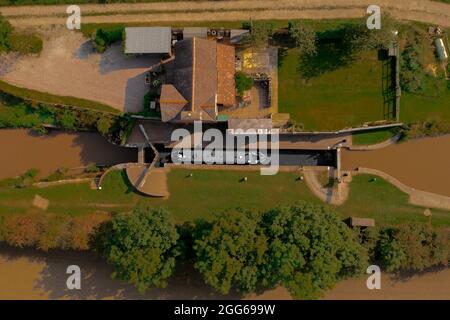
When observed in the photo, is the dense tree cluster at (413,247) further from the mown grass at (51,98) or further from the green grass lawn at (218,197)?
the mown grass at (51,98)

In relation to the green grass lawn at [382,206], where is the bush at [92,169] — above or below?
above

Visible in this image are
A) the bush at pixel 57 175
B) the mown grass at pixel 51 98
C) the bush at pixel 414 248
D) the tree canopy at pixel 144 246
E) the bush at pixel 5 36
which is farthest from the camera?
the bush at pixel 57 175

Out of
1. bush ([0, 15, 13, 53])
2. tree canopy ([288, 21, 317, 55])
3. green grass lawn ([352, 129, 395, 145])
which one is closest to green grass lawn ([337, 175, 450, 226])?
green grass lawn ([352, 129, 395, 145])

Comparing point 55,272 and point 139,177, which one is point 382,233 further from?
point 55,272

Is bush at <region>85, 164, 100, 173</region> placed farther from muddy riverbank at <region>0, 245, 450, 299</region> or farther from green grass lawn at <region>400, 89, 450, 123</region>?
green grass lawn at <region>400, 89, 450, 123</region>

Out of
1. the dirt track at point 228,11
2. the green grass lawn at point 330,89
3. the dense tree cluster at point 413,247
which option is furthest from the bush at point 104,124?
the dense tree cluster at point 413,247

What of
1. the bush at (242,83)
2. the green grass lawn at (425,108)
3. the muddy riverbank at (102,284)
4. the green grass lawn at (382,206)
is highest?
the bush at (242,83)

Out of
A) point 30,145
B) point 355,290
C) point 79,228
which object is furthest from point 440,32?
point 30,145

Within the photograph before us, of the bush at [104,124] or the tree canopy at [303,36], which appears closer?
the tree canopy at [303,36]

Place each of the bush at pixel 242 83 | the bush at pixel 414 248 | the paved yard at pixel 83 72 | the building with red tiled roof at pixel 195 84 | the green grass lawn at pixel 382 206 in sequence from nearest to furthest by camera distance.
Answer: the bush at pixel 414 248, the building with red tiled roof at pixel 195 84, the green grass lawn at pixel 382 206, the bush at pixel 242 83, the paved yard at pixel 83 72
